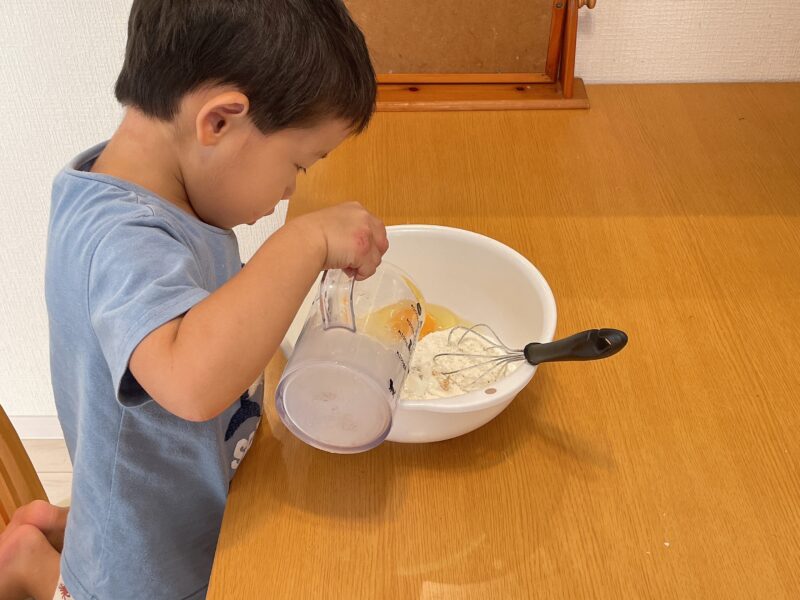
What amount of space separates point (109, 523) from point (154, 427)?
11 cm

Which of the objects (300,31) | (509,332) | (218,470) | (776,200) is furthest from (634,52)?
(218,470)

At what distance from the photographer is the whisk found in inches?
25.3

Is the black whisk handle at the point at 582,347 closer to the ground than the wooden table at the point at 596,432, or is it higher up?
higher up

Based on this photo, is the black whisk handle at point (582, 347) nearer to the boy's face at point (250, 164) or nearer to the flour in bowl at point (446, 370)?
the flour in bowl at point (446, 370)

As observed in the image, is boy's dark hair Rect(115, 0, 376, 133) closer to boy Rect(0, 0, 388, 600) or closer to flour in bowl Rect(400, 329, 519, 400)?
boy Rect(0, 0, 388, 600)

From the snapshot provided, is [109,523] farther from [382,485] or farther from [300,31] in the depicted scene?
[300,31]

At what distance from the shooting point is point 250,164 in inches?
26.0

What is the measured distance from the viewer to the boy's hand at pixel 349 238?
647 millimetres

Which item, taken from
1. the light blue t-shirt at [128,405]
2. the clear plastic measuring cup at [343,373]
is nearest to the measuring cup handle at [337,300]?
the clear plastic measuring cup at [343,373]

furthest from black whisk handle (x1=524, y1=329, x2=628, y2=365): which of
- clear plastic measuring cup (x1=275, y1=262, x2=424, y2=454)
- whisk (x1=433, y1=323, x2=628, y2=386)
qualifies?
clear plastic measuring cup (x1=275, y1=262, x2=424, y2=454)

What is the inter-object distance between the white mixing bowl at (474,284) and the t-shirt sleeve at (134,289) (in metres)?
0.20

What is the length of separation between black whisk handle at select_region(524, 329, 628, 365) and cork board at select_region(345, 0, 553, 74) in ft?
2.25

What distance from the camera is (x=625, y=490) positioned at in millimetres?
658

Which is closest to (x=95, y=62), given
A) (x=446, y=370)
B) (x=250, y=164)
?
(x=250, y=164)
